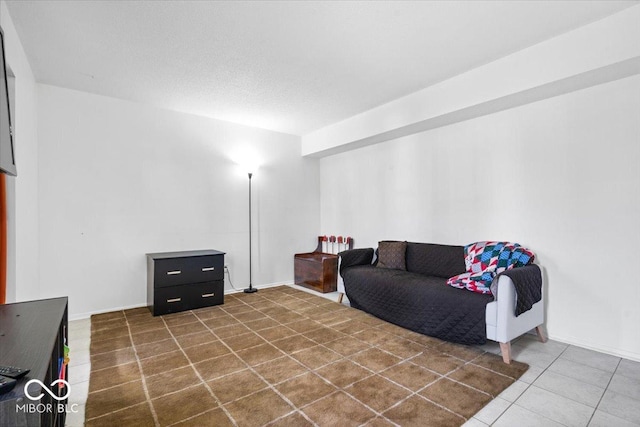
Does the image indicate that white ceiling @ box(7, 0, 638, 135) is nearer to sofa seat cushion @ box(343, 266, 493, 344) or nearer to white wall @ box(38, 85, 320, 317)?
white wall @ box(38, 85, 320, 317)

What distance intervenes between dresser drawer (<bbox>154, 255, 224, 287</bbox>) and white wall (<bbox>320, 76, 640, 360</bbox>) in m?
2.57

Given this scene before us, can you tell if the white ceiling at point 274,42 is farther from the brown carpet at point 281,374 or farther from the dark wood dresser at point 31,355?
the brown carpet at point 281,374

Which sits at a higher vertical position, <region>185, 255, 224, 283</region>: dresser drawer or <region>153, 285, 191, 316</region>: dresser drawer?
<region>185, 255, 224, 283</region>: dresser drawer

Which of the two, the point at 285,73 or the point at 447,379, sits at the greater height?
the point at 285,73

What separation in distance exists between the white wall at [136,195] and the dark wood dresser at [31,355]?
2.14 metres

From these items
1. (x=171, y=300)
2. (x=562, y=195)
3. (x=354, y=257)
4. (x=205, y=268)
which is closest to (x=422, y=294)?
(x=354, y=257)

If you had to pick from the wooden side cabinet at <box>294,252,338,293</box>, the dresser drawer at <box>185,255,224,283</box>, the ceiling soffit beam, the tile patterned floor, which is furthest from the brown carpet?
the ceiling soffit beam

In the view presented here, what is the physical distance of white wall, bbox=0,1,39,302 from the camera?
2.23 meters

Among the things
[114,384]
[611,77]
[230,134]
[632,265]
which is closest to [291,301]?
[114,384]

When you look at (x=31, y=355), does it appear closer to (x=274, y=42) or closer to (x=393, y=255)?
(x=274, y=42)

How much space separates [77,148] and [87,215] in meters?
0.76

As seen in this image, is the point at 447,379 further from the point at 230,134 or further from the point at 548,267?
the point at 230,134

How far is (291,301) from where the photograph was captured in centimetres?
410

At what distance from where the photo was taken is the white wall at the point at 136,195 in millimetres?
3354
